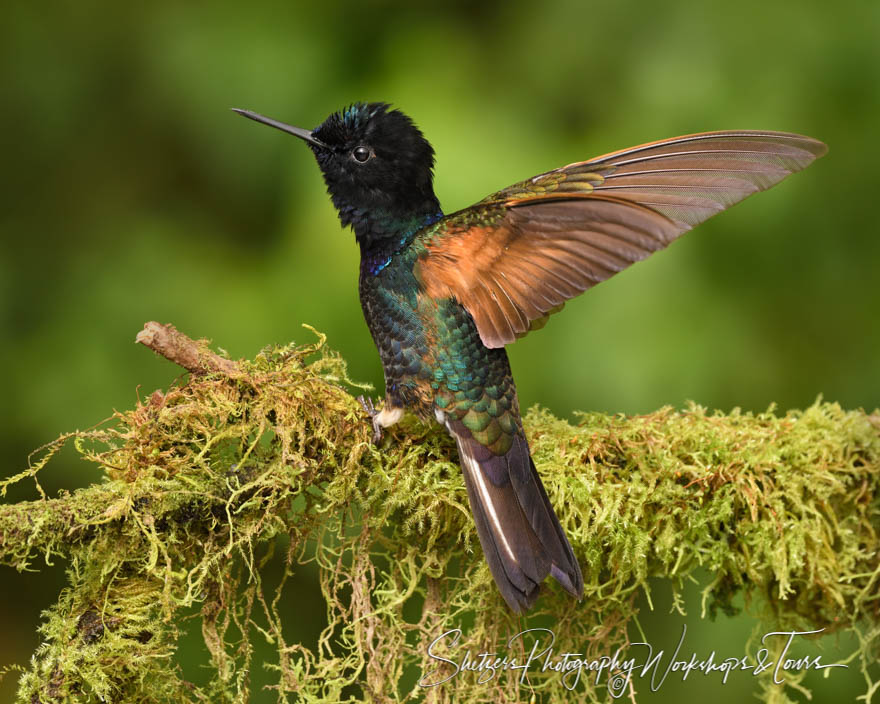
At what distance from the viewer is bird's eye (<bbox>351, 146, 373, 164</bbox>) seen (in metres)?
2.29

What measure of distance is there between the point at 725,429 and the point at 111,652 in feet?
4.67

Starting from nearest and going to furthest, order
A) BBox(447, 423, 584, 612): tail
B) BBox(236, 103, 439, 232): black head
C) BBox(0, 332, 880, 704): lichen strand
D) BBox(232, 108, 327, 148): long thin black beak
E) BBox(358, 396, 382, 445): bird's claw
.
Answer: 1. BBox(0, 332, 880, 704): lichen strand
2. BBox(447, 423, 584, 612): tail
3. BBox(358, 396, 382, 445): bird's claw
4. BBox(236, 103, 439, 232): black head
5. BBox(232, 108, 327, 148): long thin black beak

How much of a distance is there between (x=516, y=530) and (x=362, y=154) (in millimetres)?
1060

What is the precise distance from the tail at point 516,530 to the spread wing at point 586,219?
29cm

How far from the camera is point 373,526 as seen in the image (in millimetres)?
1894

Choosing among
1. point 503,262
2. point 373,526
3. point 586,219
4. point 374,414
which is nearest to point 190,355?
point 374,414

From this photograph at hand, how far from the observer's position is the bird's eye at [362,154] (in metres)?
2.29

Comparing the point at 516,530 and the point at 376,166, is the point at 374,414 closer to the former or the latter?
the point at 516,530

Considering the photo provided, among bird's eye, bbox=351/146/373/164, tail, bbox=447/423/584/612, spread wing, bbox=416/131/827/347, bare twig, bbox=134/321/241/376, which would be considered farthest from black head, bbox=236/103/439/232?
tail, bbox=447/423/584/612

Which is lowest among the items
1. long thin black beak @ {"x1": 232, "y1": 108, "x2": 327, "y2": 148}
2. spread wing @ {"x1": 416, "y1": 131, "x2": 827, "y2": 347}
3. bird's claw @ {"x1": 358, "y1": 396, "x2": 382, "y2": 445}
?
bird's claw @ {"x1": 358, "y1": 396, "x2": 382, "y2": 445}

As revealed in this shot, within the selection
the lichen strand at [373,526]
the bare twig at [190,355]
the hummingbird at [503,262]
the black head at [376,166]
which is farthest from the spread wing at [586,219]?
the bare twig at [190,355]

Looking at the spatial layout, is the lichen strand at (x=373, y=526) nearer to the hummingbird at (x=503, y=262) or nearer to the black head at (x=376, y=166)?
the hummingbird at (x=503, y=262)

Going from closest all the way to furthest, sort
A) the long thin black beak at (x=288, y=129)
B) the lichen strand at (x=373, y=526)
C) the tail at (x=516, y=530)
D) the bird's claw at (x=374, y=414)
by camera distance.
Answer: the lichen strand at (x=373, y=526), the tail at (x=516, y=530), the bird's claw at (x=374, y=414), the long thin black beak at (x=288, y=129)

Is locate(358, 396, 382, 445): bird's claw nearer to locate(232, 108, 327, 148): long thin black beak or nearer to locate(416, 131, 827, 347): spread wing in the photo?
locate(416, 131, 827, 347): spread wing
